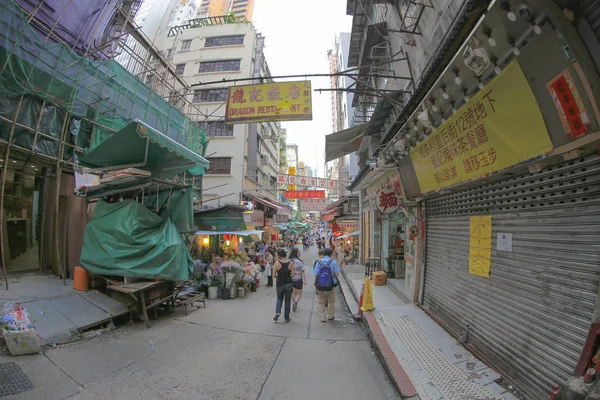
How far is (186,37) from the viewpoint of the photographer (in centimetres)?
2927

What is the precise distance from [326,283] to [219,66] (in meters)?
27.5

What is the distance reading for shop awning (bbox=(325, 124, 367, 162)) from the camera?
474 inches

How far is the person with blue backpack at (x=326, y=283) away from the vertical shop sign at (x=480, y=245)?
3.18 m

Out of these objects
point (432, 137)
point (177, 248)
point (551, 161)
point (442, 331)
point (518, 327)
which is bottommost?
point (442, 331)

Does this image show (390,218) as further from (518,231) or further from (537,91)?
(537,91)

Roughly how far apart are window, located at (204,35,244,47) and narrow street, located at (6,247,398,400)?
2882 centimetres

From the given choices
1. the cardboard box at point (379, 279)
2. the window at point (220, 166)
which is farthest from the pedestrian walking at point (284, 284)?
the window at point (220, 166)

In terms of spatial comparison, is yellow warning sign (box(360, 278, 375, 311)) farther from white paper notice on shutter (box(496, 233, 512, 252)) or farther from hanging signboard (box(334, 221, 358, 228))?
hanging signboard (box(334, 221, 358, 228))

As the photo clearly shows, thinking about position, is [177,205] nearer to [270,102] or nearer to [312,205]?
[270,102]

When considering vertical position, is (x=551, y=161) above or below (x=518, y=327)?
above

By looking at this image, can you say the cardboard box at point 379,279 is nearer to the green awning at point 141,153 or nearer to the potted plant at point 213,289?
the potted plant at point 213,289

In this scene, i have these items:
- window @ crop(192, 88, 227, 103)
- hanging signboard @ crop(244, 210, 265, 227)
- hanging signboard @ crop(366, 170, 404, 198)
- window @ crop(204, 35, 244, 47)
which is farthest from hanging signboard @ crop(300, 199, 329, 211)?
hanging signboard @ crop(366, 170, 404, 198)

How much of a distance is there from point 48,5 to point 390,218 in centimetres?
1329

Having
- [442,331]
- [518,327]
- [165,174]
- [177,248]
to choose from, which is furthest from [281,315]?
[518,327]
